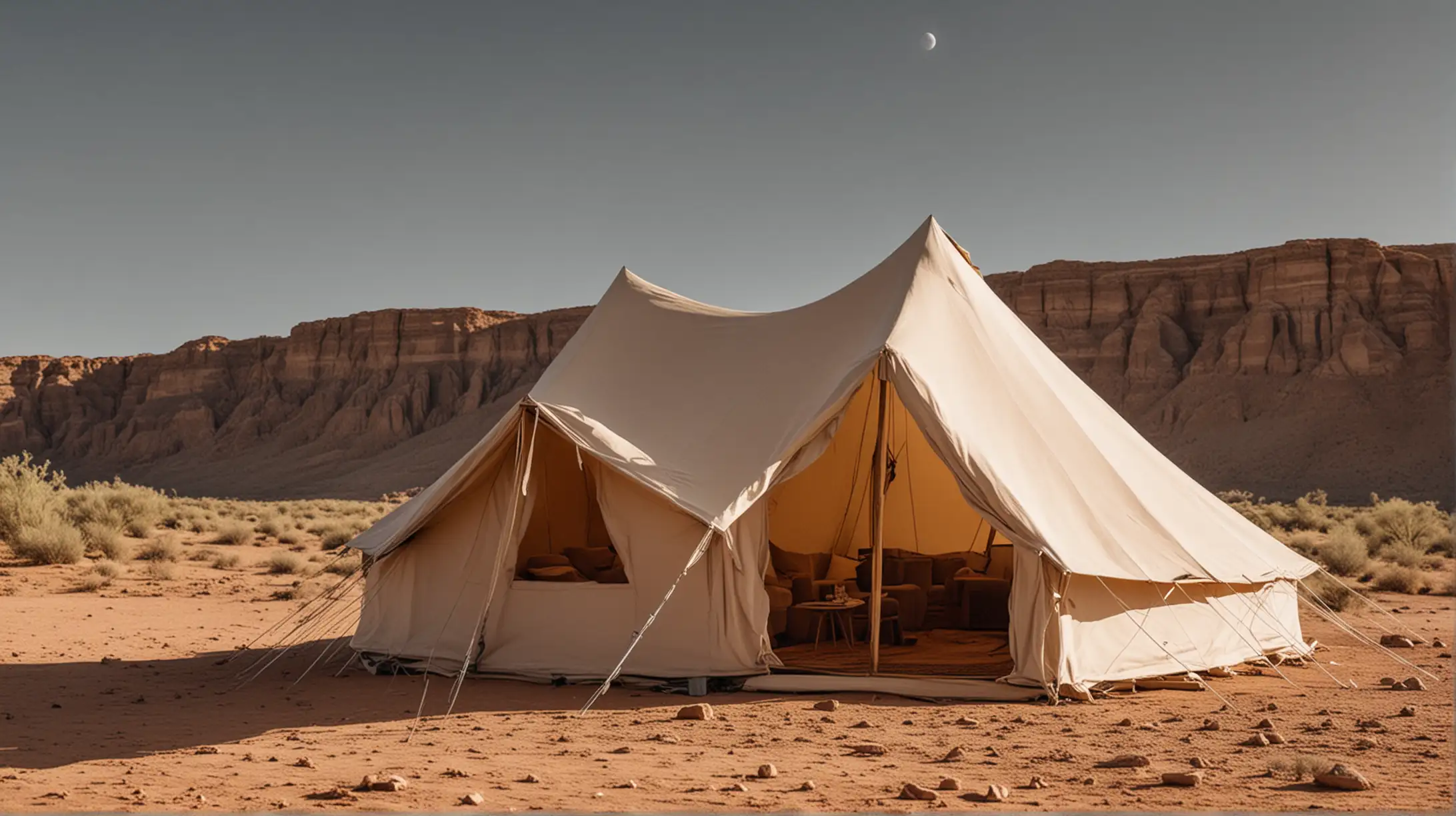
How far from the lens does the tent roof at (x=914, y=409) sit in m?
8.55

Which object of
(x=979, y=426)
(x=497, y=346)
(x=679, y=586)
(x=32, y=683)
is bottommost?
(x=32, y=683)

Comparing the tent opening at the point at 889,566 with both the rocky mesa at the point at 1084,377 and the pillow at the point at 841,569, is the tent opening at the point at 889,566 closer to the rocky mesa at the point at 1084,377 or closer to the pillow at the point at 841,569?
the pillow at the point at 841,569

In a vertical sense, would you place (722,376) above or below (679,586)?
above

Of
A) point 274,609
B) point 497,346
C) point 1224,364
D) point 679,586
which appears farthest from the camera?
point 497,346

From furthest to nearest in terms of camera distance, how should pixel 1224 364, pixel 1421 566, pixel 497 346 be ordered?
pixel 497 346 < pixel 1224 364 < pixel 1421 566

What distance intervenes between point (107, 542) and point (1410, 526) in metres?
23.2

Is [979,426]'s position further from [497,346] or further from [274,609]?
[497,346]

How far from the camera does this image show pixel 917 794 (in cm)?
536

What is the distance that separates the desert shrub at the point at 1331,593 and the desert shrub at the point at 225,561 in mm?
15870

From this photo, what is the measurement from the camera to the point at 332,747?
6.75 meters

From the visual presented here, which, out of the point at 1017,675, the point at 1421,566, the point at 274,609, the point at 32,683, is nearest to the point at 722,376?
the point at 1017,675

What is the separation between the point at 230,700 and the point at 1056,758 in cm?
605

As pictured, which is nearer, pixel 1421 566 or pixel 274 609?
pixel 274 609

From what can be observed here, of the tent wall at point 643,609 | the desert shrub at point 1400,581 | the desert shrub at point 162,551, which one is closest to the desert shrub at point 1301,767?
the tent wall at point 643,609
